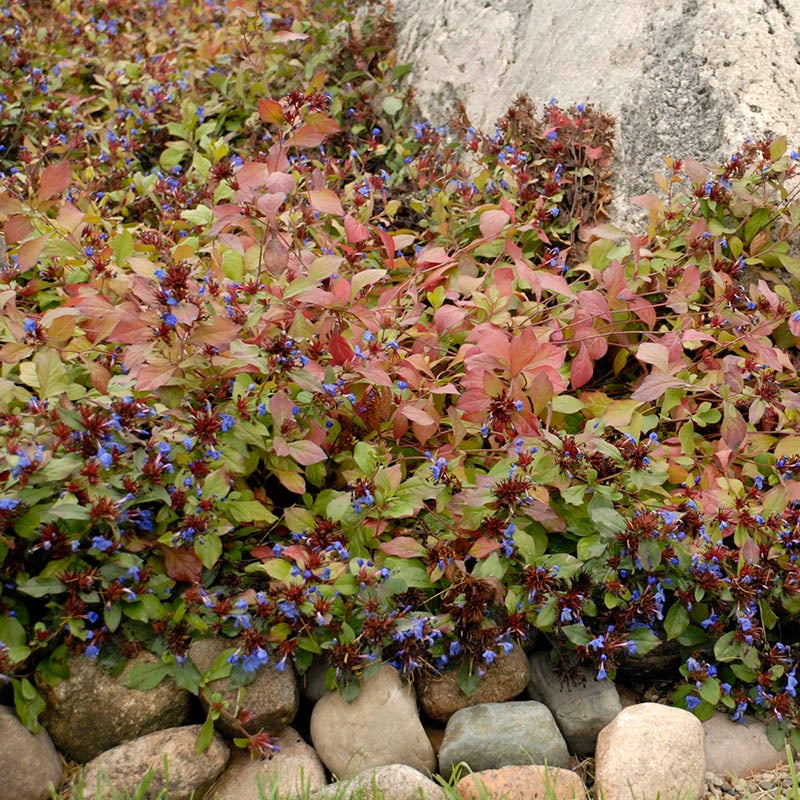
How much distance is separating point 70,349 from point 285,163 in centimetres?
84

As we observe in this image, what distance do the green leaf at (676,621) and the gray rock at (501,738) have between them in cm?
41

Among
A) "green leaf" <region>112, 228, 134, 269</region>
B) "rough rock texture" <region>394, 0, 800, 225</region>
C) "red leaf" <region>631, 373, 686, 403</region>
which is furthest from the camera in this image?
"rough rock texture" <region>394, 0, 800, 225</region>

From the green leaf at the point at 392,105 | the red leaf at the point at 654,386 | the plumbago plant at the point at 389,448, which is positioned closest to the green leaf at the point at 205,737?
the plumbago plant at the point at 389,448

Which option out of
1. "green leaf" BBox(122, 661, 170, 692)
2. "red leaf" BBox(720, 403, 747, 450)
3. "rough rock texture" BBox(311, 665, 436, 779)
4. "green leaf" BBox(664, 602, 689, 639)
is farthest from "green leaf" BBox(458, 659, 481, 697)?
"red leaf" BBox(720, 403, 747, 450)

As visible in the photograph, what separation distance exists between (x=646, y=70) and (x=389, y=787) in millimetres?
2931

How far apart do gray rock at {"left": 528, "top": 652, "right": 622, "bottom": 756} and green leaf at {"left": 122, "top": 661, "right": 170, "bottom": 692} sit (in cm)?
100

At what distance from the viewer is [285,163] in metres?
2.70

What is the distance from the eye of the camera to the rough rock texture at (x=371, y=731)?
2.22 m

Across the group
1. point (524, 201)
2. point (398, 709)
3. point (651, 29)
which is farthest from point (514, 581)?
point (651, 29)

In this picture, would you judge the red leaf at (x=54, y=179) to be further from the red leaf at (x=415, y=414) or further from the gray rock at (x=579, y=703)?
the gray rock at (x=579, y=703)

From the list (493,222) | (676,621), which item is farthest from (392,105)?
(676,621)

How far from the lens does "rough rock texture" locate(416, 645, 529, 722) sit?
2.35 meters

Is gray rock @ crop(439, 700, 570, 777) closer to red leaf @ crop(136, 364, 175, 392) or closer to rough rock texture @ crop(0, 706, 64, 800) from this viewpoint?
rough rock texture @ crop(0, 706, 64, 800)

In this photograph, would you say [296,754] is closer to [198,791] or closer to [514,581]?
[198,791]
